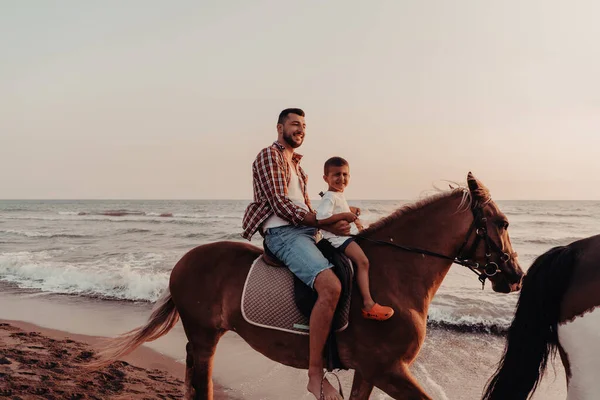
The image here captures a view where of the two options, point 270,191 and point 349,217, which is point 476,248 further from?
point 270,191

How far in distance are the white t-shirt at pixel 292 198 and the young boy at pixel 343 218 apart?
0.30 metres

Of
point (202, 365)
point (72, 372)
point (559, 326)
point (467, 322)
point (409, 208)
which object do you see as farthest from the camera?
point (467, 322)

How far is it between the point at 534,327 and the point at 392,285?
1.00m

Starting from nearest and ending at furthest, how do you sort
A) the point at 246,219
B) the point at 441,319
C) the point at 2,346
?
the point at 246,219, the point at 2,346, the point at 441,319

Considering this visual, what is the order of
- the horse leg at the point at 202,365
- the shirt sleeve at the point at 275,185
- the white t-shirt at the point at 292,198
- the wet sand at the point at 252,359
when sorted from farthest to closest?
the wet sand at the point at 252,359, the horse leg at the point at 202,365, the white t-shirt at the point at 292,198, the shirt sleeve at the point at 275,185

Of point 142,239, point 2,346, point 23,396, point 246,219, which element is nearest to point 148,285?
point 2,346

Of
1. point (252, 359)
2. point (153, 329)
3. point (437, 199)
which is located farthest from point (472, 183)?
point (252, 359)

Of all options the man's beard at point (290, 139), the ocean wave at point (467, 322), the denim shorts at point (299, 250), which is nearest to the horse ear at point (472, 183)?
the denim shorts at point (299, 250)

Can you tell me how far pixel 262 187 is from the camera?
3311 mm

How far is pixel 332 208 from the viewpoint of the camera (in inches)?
123

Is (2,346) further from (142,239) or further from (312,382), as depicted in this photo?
(142,239)

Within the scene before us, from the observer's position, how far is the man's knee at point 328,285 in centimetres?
297

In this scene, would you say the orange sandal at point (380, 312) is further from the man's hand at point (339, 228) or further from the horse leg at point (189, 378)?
the horse leg at point (189, 378)

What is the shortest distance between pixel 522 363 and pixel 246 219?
83.0 inches
